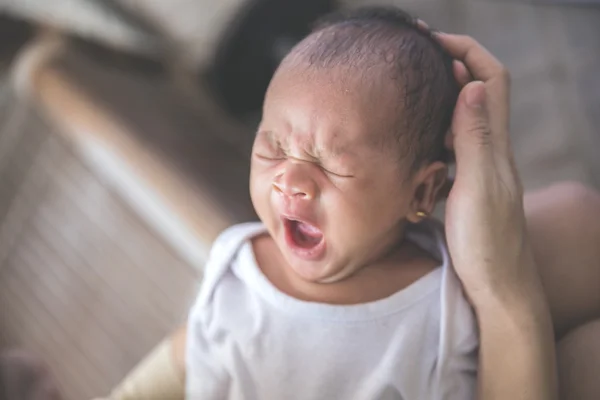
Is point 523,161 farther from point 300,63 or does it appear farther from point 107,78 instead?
point 107,78

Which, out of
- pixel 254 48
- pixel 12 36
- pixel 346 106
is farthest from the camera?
pixel 12 36

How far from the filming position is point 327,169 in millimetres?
349

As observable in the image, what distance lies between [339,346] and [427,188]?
96 mm

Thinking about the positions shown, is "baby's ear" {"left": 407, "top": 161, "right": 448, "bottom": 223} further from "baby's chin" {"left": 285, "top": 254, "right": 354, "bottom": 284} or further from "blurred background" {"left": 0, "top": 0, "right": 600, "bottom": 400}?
"blurred background" {"left": 0, "top": 0, "right": 600, "bottom": 400}

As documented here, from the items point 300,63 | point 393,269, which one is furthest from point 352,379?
point 300,63

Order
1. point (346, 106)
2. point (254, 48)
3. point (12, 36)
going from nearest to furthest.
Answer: point (346, 106) → point (254, 48) → point (12, 36)

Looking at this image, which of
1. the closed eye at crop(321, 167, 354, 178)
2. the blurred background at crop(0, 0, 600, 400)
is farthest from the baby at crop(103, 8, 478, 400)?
the blurred background at crop(0, 0, 600, 400)

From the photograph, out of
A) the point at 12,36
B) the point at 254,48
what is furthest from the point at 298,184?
the point at 12,36

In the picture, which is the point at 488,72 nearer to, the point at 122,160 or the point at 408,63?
the point at 408,63

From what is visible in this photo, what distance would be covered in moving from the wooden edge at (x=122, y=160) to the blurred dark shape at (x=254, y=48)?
3.6 inches

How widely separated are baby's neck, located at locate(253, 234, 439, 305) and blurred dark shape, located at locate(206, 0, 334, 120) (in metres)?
0.18

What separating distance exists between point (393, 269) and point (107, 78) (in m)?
0.48

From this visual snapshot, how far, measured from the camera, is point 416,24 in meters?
0.39

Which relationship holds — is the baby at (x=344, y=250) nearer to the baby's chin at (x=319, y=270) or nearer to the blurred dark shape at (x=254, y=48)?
the baby's chin at (x=319, y=270)
